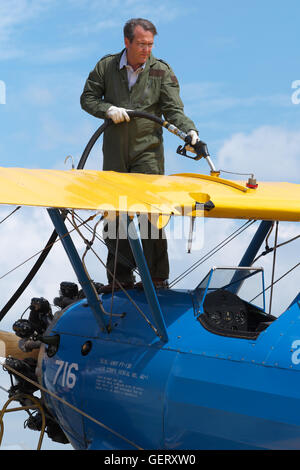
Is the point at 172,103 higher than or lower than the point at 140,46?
lower

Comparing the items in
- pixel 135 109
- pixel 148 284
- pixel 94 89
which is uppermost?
pixel 94 89

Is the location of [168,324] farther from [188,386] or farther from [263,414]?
[263,414]

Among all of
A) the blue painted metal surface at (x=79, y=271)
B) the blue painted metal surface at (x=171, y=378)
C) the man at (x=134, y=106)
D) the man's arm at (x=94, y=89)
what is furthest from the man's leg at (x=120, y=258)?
the man's arm at (x=94, y=89)

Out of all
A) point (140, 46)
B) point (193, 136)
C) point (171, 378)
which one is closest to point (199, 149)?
point (193, 136)

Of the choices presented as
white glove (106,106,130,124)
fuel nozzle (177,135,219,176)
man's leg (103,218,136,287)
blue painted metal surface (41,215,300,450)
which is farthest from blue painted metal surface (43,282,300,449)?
white glove (106,106,130,124)

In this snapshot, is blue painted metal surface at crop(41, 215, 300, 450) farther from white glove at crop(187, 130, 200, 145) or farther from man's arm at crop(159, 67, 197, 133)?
man's arm at crop(159, 67, 197, 133)

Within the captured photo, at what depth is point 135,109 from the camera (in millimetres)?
8648

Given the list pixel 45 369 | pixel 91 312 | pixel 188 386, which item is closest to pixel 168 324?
pixel 188 386

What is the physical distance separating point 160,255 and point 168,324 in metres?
1.67

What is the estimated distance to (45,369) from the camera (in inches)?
311

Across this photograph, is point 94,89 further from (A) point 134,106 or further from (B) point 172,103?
(B) point 172,103

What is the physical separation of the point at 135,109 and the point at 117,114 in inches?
15.7

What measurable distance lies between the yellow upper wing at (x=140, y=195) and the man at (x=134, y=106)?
1.00 meters

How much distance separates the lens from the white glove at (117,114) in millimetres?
8312
